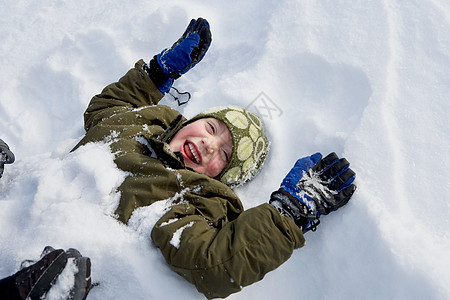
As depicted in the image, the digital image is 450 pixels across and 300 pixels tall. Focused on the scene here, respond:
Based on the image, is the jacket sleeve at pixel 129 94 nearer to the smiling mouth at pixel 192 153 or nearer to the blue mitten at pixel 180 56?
the blue mitten at pixel 180 56

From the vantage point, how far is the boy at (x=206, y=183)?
1503 mm

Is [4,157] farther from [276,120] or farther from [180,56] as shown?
[276,120]

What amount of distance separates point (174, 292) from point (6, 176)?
1.10 meters

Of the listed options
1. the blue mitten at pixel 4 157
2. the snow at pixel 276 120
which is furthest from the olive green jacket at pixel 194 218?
the blue mitten at pixel 4 157

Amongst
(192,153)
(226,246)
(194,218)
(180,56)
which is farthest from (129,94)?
(226,246)

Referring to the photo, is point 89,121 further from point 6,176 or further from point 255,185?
point 255,185

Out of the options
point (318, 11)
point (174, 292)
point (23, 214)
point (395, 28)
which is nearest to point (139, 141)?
point (23, 214)

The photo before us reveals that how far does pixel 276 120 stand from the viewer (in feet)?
7.23

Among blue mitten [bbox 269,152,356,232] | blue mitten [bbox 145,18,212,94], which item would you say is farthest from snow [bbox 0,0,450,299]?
blue mitten [bbox 145,18,212,94]

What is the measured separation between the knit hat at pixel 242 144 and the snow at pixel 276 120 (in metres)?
0.09

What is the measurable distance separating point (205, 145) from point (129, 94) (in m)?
0.75

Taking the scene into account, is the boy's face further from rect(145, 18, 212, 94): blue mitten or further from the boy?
rect(145, 18, 212, 94): blue mitten

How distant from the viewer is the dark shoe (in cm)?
129

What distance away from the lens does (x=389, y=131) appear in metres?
1.84
